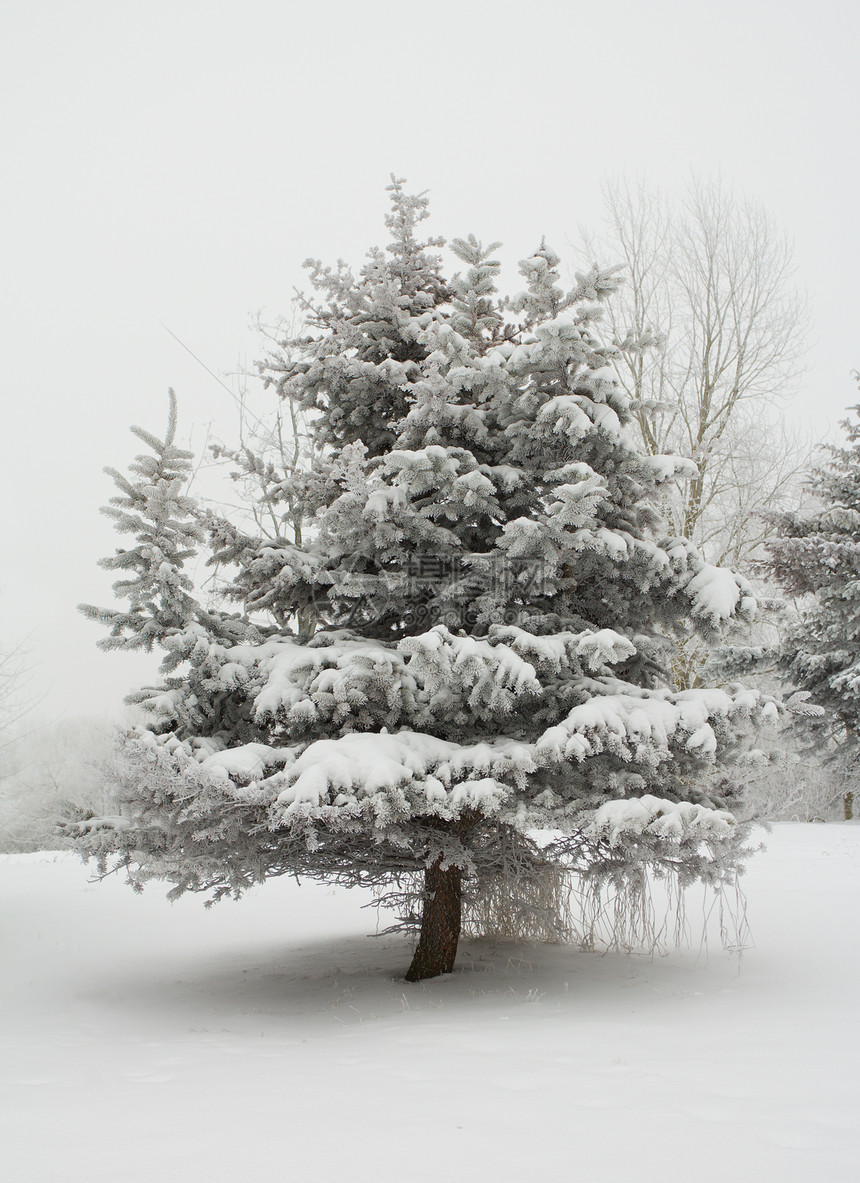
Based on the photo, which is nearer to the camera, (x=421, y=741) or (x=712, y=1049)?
(x=712, y=1049)

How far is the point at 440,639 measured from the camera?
4051 millimetres

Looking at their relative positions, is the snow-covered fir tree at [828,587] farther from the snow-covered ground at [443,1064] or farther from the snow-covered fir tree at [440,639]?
the snow-covered fir tree at [440,639]

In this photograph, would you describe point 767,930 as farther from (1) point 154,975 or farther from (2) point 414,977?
(1) point 154,975

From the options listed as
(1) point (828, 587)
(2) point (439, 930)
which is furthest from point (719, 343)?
(2) point (439, 930)

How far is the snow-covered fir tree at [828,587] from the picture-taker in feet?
38.6

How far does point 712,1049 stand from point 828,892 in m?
5.63

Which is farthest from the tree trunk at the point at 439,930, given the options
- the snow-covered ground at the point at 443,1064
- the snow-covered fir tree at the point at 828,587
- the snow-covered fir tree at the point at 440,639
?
the snow-covered fir tree at the point at 828,587

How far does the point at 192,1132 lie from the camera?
252 cm

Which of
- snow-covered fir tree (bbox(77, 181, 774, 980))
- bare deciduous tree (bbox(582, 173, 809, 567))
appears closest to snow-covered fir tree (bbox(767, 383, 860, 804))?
bare deciduous tree (bbox(582, 173, 809, 567))

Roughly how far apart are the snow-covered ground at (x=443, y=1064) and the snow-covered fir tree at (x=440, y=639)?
2.56ft

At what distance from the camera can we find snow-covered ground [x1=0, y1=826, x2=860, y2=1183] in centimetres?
225

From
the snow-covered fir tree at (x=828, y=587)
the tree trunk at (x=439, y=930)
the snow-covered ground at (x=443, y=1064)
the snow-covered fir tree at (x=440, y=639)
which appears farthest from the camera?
the snow-covered fir tree at (x=828, y=587)

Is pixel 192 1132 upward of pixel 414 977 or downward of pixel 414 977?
upward

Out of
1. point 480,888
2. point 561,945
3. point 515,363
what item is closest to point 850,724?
point 561,945
